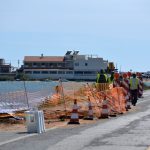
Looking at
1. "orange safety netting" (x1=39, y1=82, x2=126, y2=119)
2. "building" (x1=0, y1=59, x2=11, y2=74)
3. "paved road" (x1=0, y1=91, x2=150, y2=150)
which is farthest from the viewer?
"building" (x1=0, y1=59, x2=11, y2=74)

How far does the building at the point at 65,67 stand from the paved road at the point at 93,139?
109 metres

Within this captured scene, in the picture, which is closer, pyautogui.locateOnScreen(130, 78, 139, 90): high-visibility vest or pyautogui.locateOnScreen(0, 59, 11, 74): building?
pyautogui.locateOnScreen(130, 78, 139, 90): high-visibility vest

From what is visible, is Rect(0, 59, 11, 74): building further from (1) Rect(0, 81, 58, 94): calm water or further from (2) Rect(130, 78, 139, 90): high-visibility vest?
(2) Rect(130, 78, 139, 90): high-visibility vest

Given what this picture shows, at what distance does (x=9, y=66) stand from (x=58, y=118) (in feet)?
389

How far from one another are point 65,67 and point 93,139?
127 meters

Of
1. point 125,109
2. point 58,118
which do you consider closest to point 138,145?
point 58,118

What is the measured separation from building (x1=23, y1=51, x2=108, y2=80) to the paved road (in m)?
109

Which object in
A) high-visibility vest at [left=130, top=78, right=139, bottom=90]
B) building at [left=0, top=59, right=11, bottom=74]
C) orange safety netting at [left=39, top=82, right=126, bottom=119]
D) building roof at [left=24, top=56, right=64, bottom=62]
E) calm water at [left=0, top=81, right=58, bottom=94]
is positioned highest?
building roof at [left=24, top=56, right=64, bottom=62]

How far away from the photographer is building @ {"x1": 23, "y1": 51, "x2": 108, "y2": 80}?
133625mm

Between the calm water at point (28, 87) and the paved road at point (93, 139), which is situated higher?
the calm water at point (28, 87)

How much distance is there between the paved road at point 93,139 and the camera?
1386cm

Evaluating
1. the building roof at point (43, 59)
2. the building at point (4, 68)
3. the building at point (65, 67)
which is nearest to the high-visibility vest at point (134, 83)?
the building at point (65, 67)

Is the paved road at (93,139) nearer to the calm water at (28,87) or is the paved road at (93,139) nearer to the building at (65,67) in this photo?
the calm water at (28,87)

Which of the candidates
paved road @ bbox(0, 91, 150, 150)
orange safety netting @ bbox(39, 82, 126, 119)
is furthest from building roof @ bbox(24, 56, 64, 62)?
paved road @ bbox(0, 91, 150, 150)
